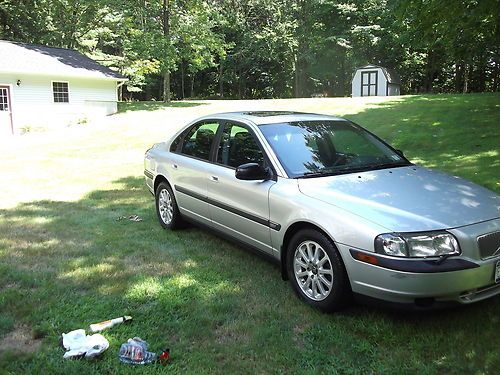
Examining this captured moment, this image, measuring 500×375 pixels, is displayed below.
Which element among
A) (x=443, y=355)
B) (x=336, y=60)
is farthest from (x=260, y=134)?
(x=336, y=60)

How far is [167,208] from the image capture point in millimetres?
6301

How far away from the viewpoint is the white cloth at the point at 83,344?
3.26 meters

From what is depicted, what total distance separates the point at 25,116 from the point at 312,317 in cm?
2252

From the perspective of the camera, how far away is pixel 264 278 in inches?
183

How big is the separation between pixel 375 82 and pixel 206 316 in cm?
3532

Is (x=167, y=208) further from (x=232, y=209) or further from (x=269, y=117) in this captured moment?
(x=269, y=117)

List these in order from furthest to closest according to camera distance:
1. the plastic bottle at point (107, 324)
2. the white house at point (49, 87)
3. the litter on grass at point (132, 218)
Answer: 1. the white house at point (49, 87)
2. the litter on grass at point (132, 218)
3. the plastic bottle at point (107, 324)

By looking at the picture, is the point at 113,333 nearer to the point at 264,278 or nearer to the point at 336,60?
the point at 264,278

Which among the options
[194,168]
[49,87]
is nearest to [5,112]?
[49,87]

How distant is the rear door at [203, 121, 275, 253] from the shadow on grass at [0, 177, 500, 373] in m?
0.43

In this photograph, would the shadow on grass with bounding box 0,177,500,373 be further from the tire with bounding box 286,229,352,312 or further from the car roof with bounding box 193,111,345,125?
the car roof with bounding box 193,111,345,125

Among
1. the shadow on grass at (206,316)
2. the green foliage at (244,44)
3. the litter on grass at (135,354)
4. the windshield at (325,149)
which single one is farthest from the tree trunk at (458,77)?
the litter on grass at (135,354)

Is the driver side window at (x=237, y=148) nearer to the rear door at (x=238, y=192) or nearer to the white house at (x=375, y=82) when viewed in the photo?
the rear door at (x=238, y=192)

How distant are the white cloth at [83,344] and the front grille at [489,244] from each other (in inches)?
107
